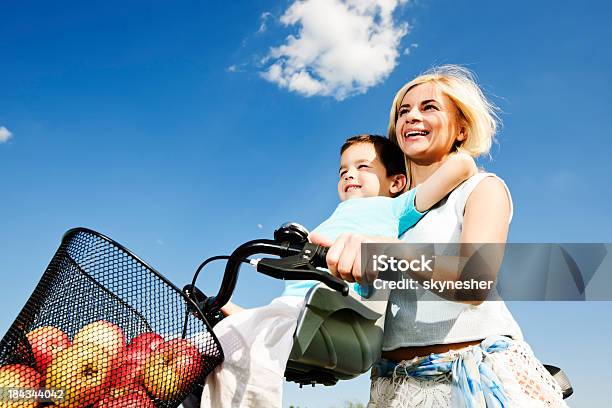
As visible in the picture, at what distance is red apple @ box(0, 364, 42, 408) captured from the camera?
1.22 m

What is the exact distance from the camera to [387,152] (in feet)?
9.16

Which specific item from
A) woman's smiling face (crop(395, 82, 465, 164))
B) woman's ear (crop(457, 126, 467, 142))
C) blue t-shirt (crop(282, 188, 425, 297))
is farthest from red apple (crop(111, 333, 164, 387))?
woman's ear (crop(457, 126, 467, 142))

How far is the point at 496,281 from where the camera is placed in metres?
1.95

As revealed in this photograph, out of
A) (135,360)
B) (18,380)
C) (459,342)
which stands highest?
(459,342)

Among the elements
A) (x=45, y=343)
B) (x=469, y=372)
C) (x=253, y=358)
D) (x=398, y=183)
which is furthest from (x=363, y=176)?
(x=45, y=343)

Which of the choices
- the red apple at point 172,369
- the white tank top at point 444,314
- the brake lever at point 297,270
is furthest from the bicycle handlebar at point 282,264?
the white tank top at point 444,314

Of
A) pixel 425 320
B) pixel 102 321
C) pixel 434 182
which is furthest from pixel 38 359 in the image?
pixel 434 182

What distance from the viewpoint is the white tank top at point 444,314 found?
6.26 ft

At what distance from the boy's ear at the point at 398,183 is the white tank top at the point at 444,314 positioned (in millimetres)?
698

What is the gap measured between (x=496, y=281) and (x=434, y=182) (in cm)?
40

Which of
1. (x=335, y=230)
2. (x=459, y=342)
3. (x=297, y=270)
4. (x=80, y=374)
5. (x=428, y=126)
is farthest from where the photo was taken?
(x=428, y=126)

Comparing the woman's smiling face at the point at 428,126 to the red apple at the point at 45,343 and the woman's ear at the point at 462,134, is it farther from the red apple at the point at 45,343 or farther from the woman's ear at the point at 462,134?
the red apple at the point at 45,343

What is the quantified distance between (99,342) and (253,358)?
0.35 meters

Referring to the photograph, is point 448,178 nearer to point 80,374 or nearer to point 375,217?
point 375,217
